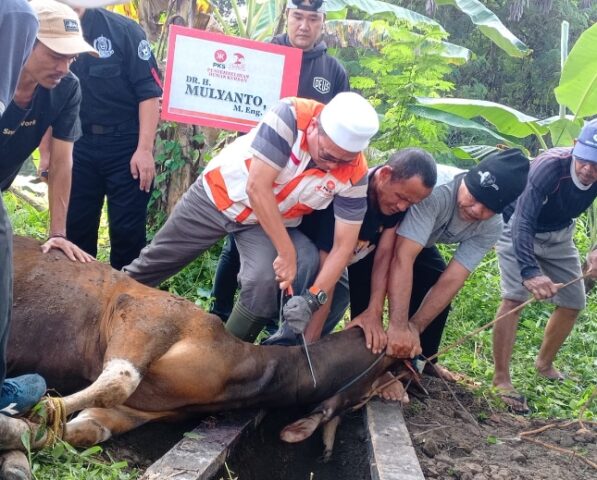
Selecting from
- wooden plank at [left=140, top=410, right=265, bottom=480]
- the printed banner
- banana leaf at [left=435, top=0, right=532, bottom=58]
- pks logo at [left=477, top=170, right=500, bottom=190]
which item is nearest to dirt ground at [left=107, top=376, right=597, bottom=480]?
wooden plank at [left=140, top=410, right=265, bottom=480]

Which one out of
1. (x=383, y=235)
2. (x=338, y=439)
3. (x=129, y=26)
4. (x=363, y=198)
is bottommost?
(x=338, y=439)

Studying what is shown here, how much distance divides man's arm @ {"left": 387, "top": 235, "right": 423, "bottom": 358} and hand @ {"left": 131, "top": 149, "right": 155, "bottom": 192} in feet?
5.96

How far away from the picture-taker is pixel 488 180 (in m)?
5.17

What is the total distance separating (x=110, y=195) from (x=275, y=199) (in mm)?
1643

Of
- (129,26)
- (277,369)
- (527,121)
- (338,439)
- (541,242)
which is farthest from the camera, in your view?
(527,121)

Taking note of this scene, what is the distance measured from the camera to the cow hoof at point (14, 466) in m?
3.16

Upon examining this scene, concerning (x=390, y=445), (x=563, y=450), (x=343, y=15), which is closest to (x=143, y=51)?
(x=390, y=445)

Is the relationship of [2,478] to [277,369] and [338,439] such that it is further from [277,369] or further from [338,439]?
[338,439]

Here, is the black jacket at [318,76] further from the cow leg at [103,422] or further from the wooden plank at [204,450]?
the cow leg at [103,422]

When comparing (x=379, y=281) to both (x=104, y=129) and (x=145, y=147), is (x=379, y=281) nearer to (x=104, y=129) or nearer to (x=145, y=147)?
(x=145, y=147)

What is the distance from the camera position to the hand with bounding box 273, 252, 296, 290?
15.8 feet

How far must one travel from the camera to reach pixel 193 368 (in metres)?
4.26

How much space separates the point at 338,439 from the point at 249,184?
1.72 m

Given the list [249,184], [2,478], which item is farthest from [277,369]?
[2,478]
